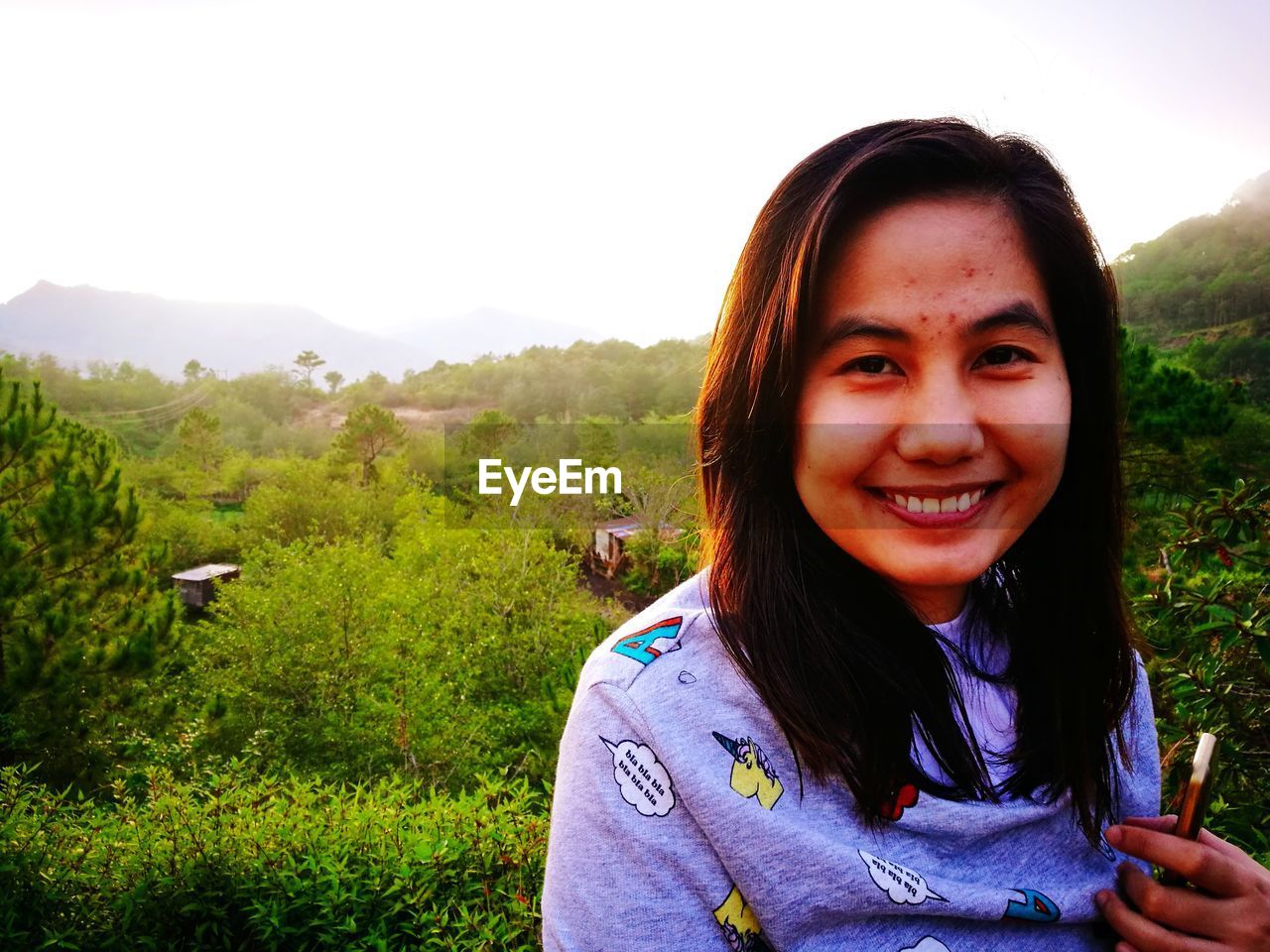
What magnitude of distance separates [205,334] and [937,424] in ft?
376

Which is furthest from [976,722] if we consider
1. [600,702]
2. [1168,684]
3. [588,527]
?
[588,527]

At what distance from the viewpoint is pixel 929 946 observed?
0.62 meters

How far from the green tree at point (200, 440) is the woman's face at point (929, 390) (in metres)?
31.2

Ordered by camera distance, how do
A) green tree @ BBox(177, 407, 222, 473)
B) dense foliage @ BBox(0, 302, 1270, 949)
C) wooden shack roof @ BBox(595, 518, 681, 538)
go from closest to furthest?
dense foliage @ BBox(0, 302, 1270, 949), wooden shack roof @ BBox(595, 518, 681, 538), green tree @ BBox(177, 407, 222, 473)

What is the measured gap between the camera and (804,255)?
640mm

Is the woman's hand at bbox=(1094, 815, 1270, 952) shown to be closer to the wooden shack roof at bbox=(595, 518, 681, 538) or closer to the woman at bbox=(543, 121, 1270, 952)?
the woman at bbox=(543, 121, 1270, 952)

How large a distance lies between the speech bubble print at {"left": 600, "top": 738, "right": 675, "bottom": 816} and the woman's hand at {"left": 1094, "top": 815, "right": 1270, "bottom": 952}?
18.6 inches

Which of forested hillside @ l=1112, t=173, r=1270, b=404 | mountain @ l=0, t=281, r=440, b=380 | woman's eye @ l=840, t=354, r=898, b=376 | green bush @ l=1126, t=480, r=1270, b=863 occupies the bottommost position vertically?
green bush @ l=1126, t=480, r=1270, b=863

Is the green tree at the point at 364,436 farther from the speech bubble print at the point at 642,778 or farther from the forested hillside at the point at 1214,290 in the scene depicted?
the speech bubble print at the point at 642,778

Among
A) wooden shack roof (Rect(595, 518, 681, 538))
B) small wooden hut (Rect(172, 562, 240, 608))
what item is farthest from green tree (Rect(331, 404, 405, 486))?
wooden shack roof (Rect(595, 518, 681, 538))

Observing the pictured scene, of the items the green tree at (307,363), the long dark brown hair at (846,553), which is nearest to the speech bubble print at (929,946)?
the long dark brown hair at (846,553)

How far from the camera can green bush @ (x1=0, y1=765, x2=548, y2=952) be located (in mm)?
2152

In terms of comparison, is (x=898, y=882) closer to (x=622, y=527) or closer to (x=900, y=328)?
(x=900, y=328)

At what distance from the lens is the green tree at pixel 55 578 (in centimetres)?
680
